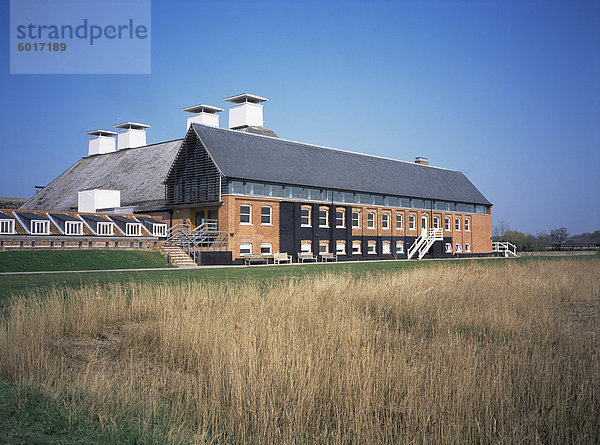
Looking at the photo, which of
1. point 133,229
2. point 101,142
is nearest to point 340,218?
point 133,229

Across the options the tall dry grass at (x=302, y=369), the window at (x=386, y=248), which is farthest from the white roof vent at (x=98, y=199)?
the tall dry grass at (x=302, y=369)

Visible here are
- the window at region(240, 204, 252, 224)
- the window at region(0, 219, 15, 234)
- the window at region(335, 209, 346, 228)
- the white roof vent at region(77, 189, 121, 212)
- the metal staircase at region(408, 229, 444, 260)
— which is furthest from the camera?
the metal staircase at region(408, 229, 444, 260)

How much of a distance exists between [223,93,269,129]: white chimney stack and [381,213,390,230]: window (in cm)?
1584

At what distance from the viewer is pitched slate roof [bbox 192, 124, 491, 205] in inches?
1481

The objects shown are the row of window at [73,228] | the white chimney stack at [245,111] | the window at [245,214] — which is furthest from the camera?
the white chimney stack at [245,111]

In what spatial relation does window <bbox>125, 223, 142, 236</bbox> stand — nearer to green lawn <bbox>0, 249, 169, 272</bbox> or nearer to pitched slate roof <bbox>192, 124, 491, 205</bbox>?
green lawn <bbox>0, 249, 169, 272</bbox>

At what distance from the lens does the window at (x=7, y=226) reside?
30216 mm

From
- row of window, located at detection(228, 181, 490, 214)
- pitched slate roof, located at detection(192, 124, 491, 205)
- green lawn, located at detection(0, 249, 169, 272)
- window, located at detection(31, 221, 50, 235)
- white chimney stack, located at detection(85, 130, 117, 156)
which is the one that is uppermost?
white chimney stack, located at detection(85, 130, 117, 156)

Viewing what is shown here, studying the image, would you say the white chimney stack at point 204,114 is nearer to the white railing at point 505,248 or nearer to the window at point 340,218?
the window at point 340,218

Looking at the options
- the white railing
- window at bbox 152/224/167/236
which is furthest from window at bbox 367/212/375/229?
the white railing

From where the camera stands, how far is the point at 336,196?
138 feet

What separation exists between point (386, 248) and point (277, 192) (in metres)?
12.7

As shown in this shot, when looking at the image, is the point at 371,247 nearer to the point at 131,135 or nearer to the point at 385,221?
the point at 385,221

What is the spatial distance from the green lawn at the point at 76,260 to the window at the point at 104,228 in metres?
4.61
